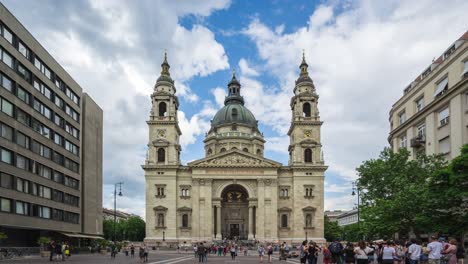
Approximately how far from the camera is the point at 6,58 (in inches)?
1847

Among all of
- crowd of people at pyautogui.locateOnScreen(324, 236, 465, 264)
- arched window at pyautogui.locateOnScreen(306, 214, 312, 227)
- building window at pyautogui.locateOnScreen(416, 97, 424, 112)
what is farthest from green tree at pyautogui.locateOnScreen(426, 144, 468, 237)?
arched window at pyautogui.locateOnScreen(306, 214, 312, 227)

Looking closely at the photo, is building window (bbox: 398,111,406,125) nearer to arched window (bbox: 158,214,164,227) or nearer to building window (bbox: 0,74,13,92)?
building window (bbox: 0,74,13,92)

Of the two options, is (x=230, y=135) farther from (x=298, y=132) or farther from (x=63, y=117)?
(x=63, y=117)

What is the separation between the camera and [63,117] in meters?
62.9

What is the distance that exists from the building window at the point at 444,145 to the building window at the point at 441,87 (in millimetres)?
3735

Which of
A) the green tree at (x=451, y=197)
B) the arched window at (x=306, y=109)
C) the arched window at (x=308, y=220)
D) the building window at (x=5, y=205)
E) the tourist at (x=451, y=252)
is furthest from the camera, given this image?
the arched window at (x=306, y=109)

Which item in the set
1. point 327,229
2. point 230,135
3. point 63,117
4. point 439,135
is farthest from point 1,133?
point 327,229

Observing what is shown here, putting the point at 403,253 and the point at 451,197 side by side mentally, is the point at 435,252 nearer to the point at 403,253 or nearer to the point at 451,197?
the point at 403,253

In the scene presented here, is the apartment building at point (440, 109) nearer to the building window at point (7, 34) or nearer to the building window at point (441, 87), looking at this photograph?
the building window at point (441, 87)

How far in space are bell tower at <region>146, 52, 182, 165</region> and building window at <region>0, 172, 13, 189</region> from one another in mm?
43222

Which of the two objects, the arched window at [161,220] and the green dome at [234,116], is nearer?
the arched window at [161,220]

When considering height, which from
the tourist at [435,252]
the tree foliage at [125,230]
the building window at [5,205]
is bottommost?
the tree foliage at [125,230]

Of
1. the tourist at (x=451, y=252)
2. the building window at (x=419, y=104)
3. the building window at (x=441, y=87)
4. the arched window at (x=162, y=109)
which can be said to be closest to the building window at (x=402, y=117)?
the building window at (x=419, y=104)

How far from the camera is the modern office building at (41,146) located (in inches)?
1854
